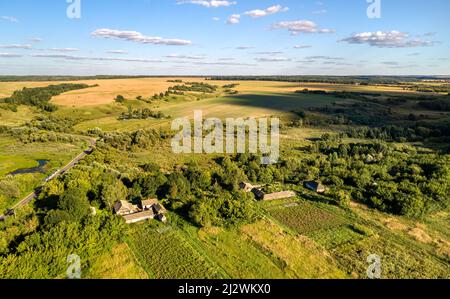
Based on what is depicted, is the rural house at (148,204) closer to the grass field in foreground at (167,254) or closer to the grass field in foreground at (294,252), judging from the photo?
the grass field in foreground at (167,254)

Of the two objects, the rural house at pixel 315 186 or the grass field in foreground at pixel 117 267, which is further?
the rural house at pixel 315 186

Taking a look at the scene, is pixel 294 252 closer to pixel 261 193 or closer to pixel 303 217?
pixel 303 217

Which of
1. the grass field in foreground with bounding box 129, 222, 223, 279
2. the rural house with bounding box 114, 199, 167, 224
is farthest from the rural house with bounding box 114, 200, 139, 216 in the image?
the grass field in foreground with bounding box 129, 222, 223, 279

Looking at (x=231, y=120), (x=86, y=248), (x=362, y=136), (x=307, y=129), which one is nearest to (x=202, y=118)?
(x=231, y=120)

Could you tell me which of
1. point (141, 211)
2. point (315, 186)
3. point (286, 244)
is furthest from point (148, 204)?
point (315, 186)

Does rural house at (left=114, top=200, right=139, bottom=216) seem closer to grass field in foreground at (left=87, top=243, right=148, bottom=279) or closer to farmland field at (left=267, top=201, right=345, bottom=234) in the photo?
grass field in foreground at (left=87, top=243, right=148, bottom=279)

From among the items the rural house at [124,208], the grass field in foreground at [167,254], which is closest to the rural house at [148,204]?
the rural house at [124,208]

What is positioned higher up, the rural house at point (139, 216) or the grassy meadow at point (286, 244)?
the rural house at point (139, 216)

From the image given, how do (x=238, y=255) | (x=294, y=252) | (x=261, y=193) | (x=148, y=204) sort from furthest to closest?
1. (x=261, y=193)
2. (x=148, y=204)
3. (x=294, y=252)
4. (x=238, y=255)
